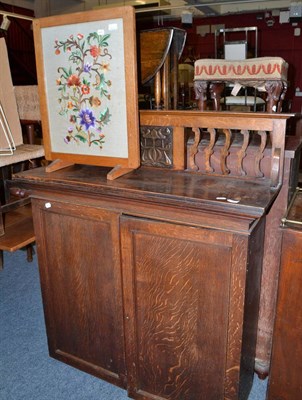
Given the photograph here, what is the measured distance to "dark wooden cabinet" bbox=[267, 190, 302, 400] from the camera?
1.33 m

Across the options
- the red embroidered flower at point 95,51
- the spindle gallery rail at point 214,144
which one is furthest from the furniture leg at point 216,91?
the red embroidered flower at point 95,51

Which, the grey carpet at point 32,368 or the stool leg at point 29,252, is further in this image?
the stool leg at point 29,252

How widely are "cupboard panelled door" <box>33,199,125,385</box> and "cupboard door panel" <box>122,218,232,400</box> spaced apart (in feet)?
0.26

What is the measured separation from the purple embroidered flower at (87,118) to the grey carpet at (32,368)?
3.77 ft

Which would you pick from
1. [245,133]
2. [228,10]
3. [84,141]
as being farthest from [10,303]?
[228,10]

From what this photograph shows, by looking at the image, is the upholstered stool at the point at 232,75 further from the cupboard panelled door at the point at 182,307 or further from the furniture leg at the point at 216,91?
the cupboard panelled door at the point at 182,307

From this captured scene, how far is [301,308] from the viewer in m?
1.37

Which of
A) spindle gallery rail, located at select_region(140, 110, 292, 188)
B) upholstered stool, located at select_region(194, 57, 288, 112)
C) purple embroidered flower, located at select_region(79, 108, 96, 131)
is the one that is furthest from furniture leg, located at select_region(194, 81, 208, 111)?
purple embroidered flower, located at select_region(79, 108, 96, 131)

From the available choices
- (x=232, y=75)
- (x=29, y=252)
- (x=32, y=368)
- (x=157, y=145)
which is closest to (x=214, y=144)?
(x=157, y=145)

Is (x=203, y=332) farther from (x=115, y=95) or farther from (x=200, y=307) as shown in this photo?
(x=115, y=95)

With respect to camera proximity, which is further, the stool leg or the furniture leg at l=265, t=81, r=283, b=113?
the stool leg

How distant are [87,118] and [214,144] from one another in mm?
487

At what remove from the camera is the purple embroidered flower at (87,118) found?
1.42 m

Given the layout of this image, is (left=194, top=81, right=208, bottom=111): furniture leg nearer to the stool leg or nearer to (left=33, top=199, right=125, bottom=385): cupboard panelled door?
(left=33, top=199, right=125, bottom=385): cupboard panelled door
